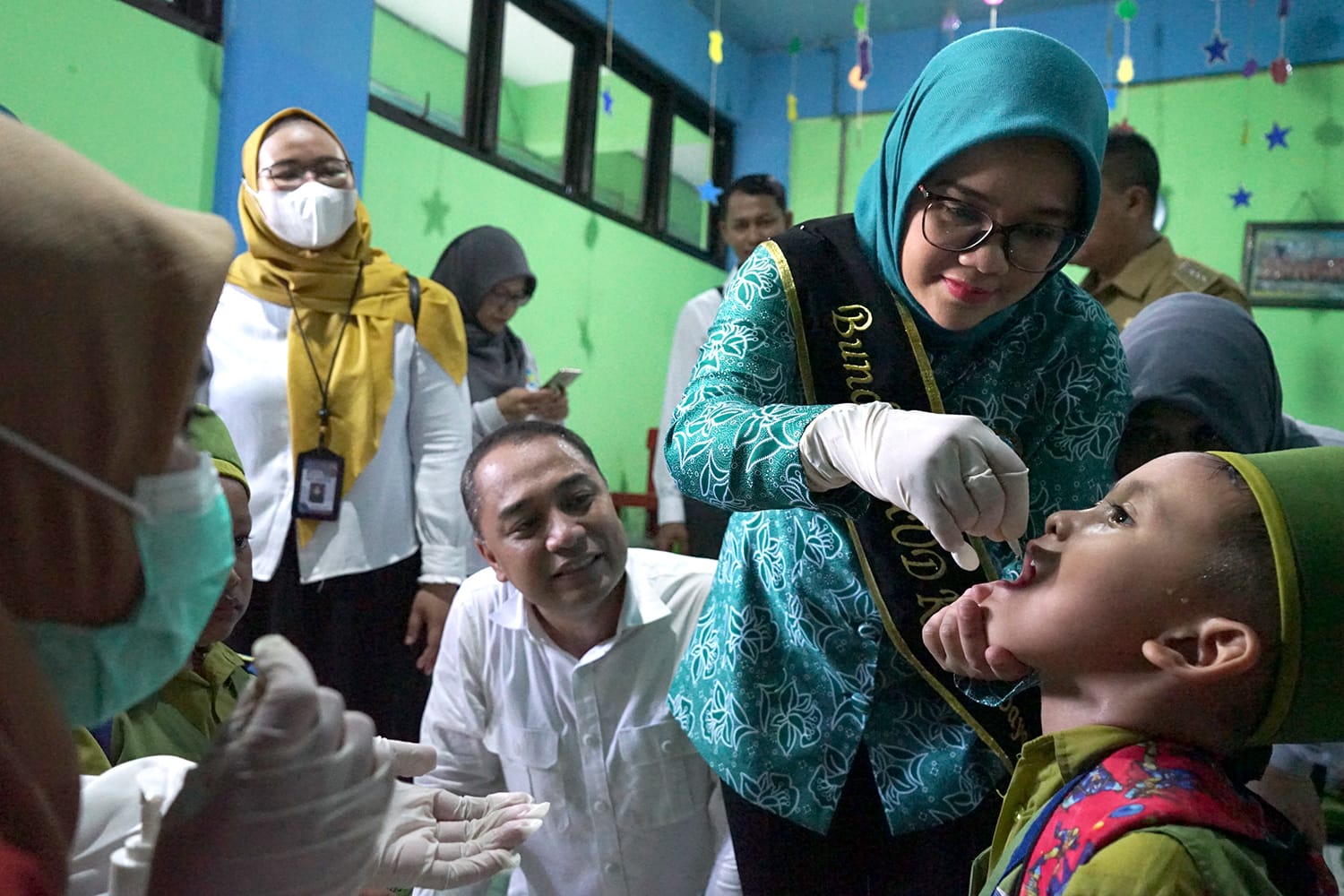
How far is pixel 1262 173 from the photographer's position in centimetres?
520

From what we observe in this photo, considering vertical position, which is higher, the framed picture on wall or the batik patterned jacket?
the framed picture on wall

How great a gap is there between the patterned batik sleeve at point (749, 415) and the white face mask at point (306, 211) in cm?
125

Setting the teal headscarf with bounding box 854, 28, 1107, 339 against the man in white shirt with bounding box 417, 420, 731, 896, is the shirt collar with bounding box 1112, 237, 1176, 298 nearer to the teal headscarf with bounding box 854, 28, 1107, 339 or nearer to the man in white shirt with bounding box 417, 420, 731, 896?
the teal headscarf with bounding box 854, 28, 1107, 339

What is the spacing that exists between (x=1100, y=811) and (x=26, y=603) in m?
0.81

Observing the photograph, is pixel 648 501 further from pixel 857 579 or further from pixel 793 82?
pixel 857 579

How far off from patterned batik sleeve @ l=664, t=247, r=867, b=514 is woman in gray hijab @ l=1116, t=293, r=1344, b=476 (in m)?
A: 0.53

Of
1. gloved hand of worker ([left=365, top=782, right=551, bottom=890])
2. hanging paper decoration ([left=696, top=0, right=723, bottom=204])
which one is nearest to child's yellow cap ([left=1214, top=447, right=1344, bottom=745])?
gloved hand of worker ([left=365, top=782, right=551, bottom=890])

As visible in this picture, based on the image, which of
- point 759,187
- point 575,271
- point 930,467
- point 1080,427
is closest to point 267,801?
point 930,467

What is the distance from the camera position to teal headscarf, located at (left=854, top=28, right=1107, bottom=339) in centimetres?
117

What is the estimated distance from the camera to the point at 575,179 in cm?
493

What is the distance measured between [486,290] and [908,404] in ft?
7.20

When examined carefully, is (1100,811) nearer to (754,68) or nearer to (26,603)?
(26,603)

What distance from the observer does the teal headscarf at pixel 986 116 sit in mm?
1170

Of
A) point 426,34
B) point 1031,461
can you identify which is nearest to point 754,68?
Answer: point 426,34
